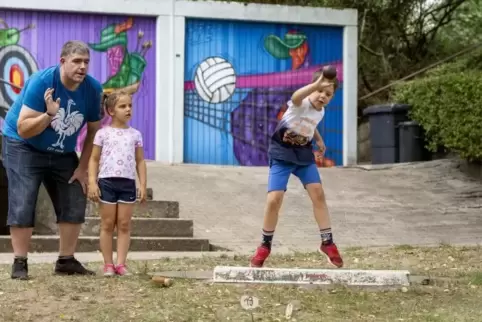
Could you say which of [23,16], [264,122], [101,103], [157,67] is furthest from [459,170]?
[101,103]

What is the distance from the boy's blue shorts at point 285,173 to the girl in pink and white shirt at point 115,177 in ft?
3.21

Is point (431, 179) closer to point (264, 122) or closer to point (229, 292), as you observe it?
point (264, 122)

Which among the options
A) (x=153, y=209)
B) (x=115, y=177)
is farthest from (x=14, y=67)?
(x=115, y=177)

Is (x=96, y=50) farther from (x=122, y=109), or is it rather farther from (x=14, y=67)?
(x=122, y=109)

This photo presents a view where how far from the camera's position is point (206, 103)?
1775cm

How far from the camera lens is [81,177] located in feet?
22.0

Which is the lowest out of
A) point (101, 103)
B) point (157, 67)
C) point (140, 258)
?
point (140, 258)

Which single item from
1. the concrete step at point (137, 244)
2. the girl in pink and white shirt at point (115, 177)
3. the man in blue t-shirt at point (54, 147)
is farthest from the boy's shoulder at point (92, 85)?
the concrete step at point (137, 244)

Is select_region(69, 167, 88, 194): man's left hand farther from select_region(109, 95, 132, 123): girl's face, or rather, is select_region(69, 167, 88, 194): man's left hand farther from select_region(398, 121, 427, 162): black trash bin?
select_region(398, 121, 427, 162): black trash bin

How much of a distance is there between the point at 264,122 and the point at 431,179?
4122mm

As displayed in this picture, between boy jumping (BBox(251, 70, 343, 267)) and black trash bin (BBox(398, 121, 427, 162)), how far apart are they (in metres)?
10.4

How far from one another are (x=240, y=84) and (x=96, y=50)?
289 centimetres

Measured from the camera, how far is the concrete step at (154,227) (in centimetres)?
988

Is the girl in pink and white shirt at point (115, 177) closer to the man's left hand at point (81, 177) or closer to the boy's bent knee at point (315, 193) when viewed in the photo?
the man's left hand at point (81, 177)
